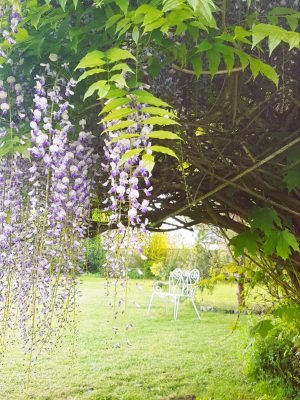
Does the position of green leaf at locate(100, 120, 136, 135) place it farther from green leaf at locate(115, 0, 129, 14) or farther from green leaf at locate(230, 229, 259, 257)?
green leaf at locate(230, 229, 259, 257)

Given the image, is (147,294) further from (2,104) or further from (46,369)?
(2,104)

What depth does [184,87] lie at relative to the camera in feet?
5.04

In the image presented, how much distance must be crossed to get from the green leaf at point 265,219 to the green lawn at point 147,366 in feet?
4.19

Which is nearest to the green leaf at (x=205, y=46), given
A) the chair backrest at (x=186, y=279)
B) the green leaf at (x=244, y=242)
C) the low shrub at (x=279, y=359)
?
the green leaf at (x=244, y=242)

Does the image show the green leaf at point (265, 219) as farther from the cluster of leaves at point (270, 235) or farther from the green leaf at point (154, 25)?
the green leaf at point (154, 25)

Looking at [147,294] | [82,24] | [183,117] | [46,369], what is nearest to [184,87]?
[183,117]

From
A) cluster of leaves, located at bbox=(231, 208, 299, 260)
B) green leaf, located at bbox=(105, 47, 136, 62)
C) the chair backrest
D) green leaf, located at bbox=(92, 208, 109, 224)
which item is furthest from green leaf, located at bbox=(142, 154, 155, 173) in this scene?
the chair backrest

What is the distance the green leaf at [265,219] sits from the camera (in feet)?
5.27

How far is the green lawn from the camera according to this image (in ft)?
12.4

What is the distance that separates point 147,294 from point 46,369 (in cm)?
438

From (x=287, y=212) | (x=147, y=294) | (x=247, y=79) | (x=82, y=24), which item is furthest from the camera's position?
(x=147, y=294)

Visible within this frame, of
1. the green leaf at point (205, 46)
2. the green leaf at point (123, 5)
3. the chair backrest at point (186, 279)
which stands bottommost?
the chair backrest at point (186, 279)

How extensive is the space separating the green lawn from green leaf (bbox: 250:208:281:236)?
128 centimetres

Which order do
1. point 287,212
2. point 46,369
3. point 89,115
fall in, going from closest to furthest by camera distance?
1. point 89,115
2. point 287,212
3. point 46,369
